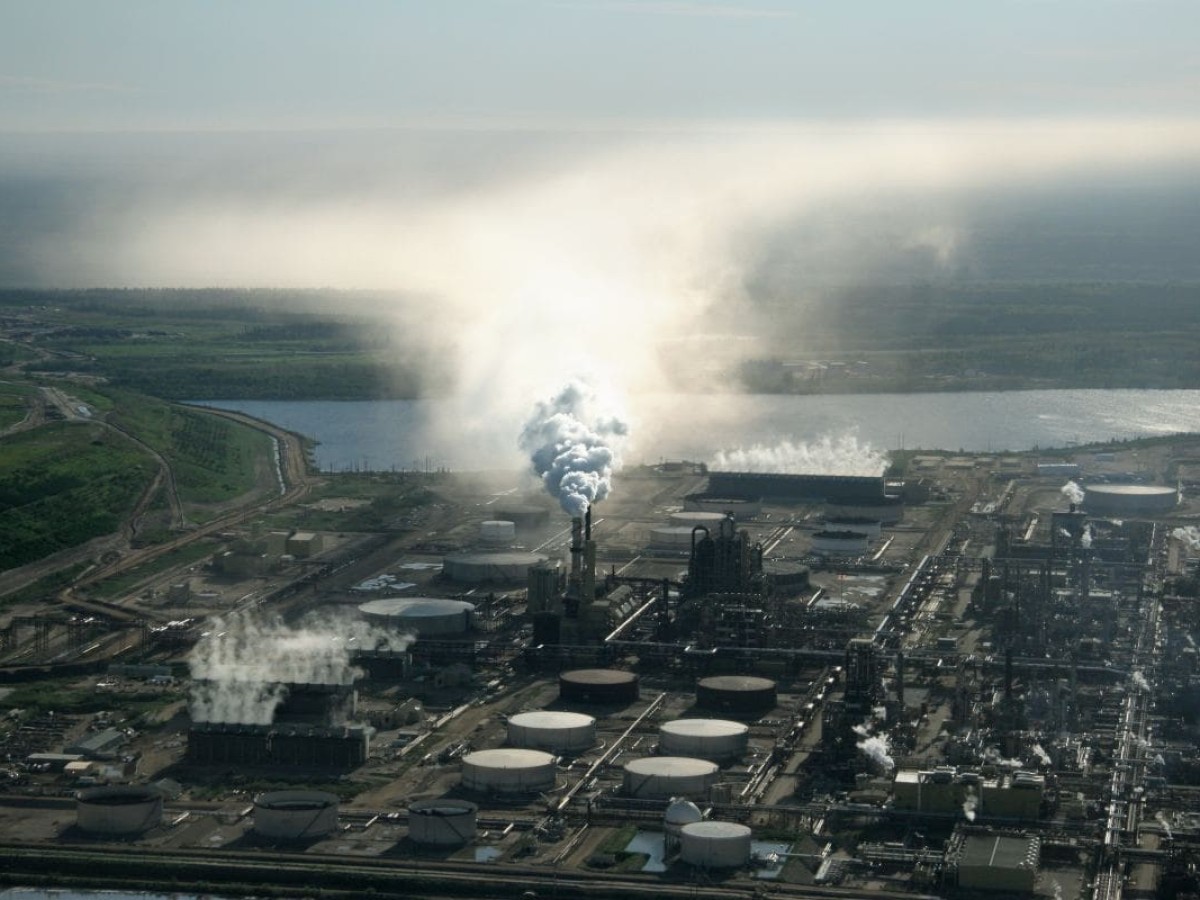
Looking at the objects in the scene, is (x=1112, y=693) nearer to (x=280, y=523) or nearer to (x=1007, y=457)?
(x=280, y=523)

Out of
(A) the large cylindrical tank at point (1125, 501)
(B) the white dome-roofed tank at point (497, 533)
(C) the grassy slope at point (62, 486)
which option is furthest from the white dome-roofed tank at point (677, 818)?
(A) the large cylindrical tank at point (1125, 501)

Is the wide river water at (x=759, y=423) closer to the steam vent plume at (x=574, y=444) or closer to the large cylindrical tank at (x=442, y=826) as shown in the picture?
the steam vent plume at (x=574, y=444)

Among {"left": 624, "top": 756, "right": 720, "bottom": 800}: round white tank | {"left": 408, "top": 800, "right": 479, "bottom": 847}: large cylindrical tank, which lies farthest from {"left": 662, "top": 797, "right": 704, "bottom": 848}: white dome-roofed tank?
{"left": 408, "top": 800, "right": 479, "bottom": 847}: large cylindrical tank

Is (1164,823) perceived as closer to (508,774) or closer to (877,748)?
(877,748)

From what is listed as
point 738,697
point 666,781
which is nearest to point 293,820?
point 666,781

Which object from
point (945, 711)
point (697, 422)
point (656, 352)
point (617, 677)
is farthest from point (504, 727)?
point (656, 352)

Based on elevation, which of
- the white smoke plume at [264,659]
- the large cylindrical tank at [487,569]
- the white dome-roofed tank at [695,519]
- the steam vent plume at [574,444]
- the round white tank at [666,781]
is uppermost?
the steam vent plume at [574,444]

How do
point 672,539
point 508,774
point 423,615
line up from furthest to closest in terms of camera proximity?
point 672,539 < point 423,615 < point 508,774
